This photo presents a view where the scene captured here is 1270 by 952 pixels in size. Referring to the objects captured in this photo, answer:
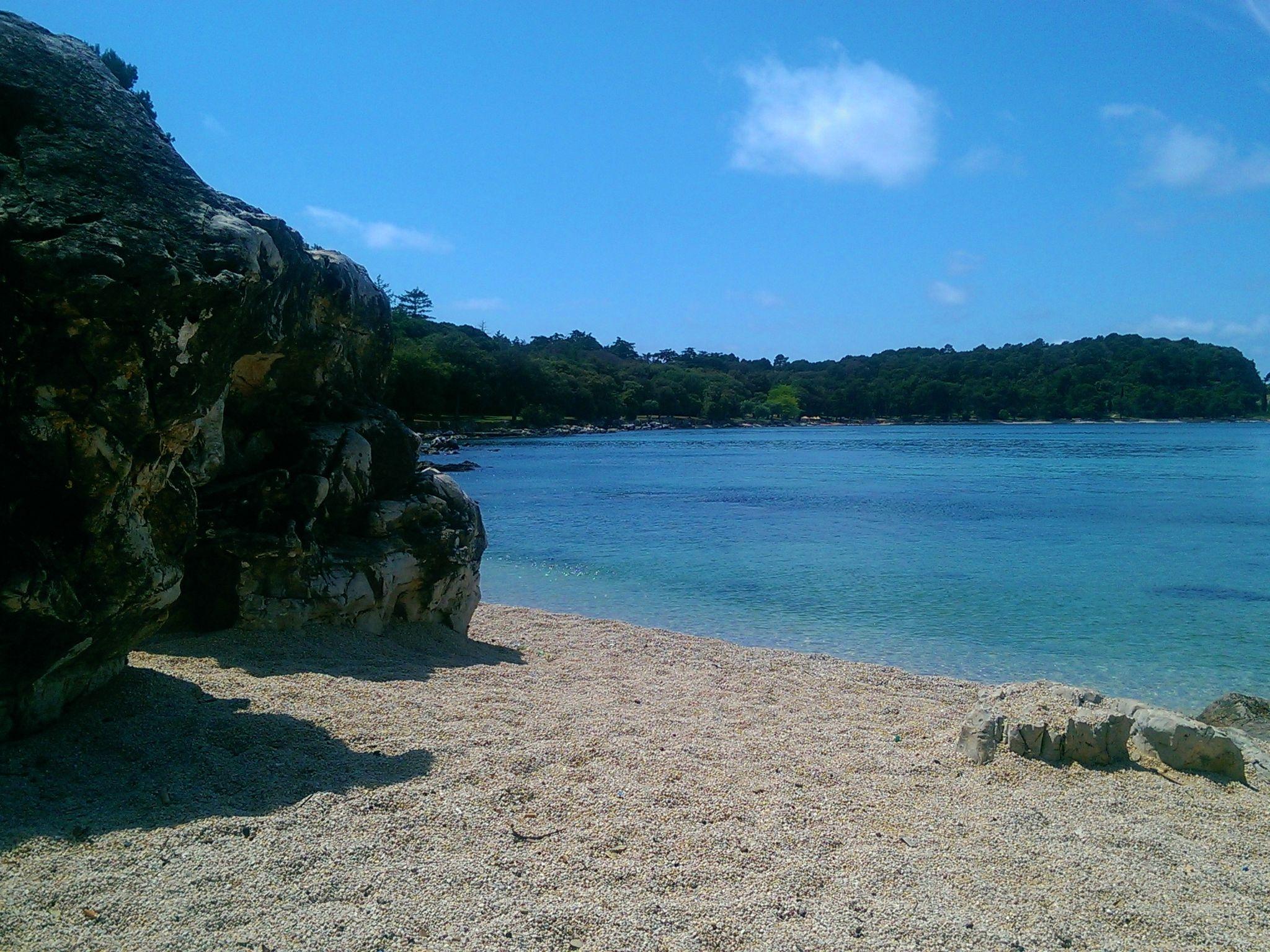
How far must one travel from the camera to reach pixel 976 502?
33094 millimetres

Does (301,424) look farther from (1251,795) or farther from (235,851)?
(1251,795)

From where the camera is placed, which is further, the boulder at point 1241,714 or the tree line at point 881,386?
the tree line at point 881,386

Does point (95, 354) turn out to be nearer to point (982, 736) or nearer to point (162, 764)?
point (162, 764)

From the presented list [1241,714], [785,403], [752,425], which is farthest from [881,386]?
[1241,714]

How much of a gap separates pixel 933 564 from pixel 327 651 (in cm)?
1526

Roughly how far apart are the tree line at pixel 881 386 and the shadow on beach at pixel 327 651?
272 feet

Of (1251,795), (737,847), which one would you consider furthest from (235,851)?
(1251,795)

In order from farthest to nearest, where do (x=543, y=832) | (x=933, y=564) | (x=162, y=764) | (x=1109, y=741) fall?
(x=933, y=564) < (x=1109, y=741) < (x=162, y=764) < (x=543, y=832)

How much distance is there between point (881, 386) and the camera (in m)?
152

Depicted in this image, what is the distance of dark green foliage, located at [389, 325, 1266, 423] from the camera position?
105438 millimetres

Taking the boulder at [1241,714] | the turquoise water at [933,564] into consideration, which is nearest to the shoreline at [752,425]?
the turquoise water at [933,564]

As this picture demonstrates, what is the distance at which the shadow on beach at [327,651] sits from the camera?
6.49 metres

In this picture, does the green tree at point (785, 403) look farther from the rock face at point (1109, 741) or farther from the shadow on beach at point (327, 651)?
the rock face at point (1109, 741)

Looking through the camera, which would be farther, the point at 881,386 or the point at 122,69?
the point at 881,386
